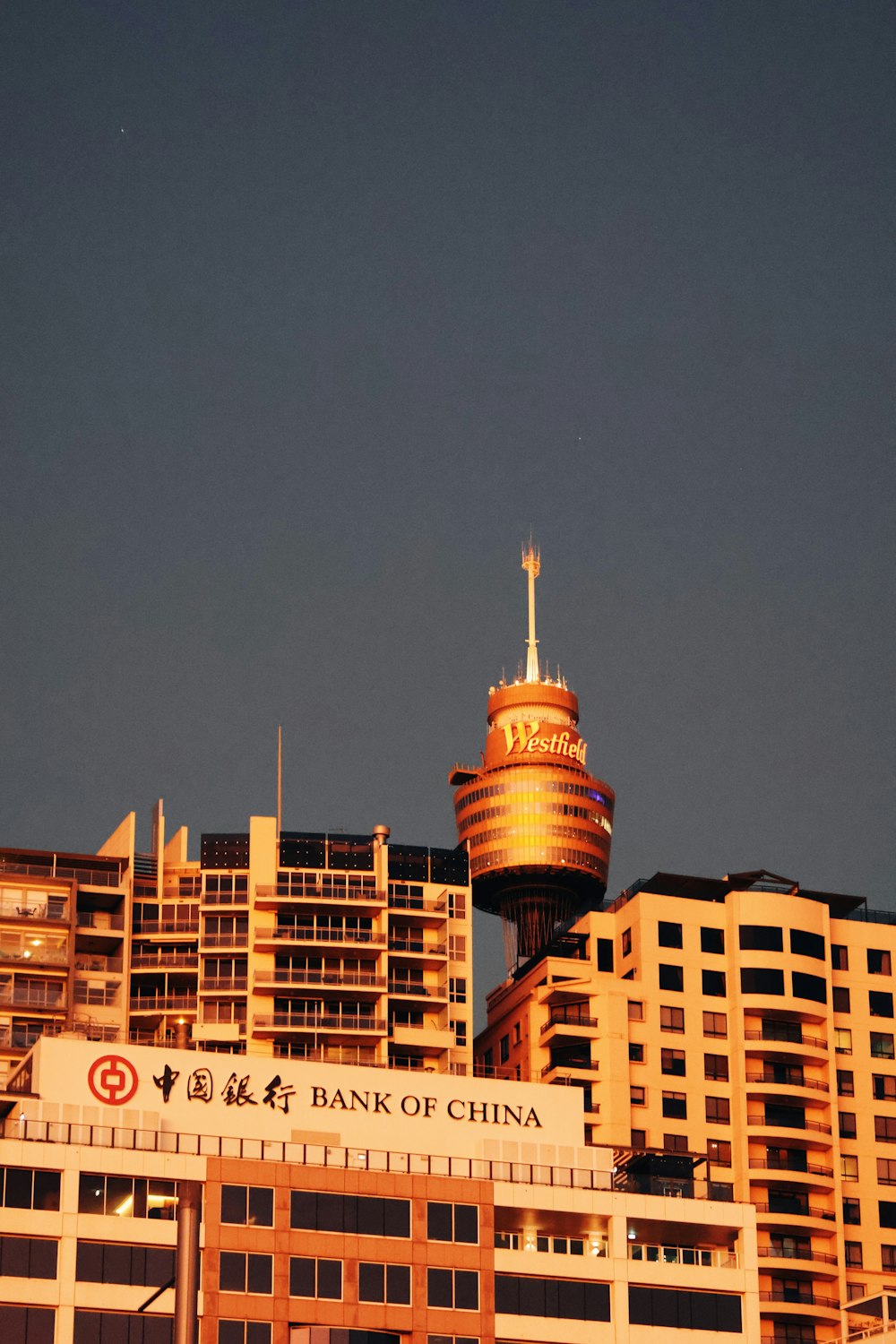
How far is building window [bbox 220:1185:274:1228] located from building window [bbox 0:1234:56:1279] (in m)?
7.84

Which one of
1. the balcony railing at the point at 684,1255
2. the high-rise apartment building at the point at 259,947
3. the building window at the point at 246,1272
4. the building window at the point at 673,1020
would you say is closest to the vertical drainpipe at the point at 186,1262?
the building window at the point at 246,1272

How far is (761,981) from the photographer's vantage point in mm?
164375

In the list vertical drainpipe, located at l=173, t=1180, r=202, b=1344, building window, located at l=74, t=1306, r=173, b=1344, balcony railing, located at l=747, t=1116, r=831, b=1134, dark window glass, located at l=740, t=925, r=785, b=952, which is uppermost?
dark window glass, located at l=740, t=925, r=785, b=952

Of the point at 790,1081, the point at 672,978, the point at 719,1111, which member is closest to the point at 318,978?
the point at 672,978

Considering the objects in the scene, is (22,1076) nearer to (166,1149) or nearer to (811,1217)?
(166,1149)

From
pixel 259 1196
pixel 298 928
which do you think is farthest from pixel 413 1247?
pixel 298 928

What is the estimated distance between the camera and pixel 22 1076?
115 meters

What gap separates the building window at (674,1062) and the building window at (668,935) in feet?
24.3

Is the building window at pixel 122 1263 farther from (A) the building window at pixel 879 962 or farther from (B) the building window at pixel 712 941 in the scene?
(A) the building window at pixel 879 962

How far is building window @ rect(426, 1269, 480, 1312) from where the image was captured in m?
→ 108

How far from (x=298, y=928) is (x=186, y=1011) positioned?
9.30m

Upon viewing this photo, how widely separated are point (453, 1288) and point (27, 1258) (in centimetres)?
1954

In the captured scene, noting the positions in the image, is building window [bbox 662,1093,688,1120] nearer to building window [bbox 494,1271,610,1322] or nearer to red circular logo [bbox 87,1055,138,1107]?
building window [bbox 494,1271,610,1322]

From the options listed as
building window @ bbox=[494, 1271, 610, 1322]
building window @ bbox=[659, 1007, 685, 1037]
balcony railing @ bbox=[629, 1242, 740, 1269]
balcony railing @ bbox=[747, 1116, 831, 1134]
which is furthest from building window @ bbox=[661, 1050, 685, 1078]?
building window @ bbox=[494, 1271, 610, 1322]
